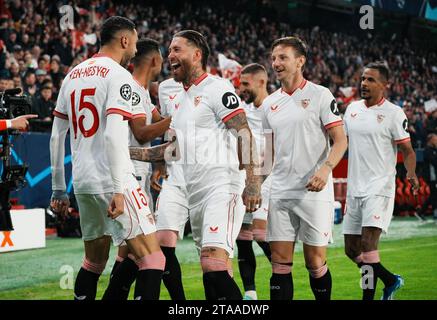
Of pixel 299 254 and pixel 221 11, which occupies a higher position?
pixel 221 11

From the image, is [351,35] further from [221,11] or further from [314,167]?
[314,167]

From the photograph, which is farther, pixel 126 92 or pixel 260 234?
pixel 260 234

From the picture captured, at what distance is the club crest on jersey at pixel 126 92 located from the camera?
4.86 m

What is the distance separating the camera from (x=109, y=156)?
4766 millimetres

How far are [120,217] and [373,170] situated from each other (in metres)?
3.01

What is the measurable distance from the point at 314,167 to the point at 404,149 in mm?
1644

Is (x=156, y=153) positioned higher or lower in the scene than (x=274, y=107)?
lower

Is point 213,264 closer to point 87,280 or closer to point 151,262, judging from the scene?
point 151,262

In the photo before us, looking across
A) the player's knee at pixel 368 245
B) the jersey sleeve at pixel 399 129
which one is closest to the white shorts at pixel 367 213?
the player's knee at pixel 368 245

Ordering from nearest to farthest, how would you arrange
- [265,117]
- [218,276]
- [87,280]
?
[218,276] < [87,280] < [265,117]

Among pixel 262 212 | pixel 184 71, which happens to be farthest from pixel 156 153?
pixel 262 212
